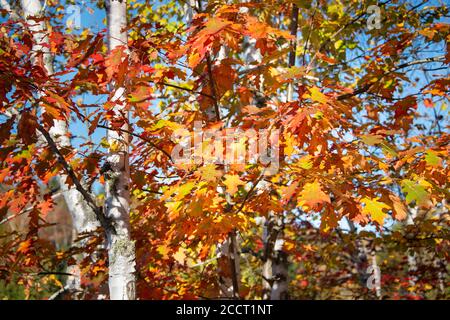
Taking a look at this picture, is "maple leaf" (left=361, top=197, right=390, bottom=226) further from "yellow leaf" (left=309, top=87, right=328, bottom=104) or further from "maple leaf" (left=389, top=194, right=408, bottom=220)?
"yellow leaf" (left=309, top=87, right=328, bottom=104)

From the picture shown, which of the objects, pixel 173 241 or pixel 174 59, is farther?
pixel 173 241

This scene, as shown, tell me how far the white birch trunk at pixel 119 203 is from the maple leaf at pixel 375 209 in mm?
1716

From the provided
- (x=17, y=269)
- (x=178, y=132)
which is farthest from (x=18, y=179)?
(x=178, y=132)

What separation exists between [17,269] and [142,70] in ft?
9.08

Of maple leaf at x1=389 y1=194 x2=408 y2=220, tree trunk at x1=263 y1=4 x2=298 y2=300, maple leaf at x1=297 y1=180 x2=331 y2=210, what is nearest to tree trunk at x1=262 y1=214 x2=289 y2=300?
tree trunk at x1=263 y1=4 x2=298 y2=300

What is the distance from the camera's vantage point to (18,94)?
2.45 meters

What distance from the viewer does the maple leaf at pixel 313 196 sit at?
2156mm

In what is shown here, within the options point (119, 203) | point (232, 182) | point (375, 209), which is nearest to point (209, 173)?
point (232, 182)

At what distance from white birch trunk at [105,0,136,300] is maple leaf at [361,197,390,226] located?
172cm

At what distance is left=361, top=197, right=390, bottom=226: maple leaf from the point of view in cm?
229

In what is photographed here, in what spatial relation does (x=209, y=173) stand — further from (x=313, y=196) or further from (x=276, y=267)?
(x=276, y=267)

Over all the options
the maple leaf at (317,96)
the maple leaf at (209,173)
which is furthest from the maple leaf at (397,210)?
the maple leaf at (209,173)

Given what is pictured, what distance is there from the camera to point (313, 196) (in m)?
2.20
